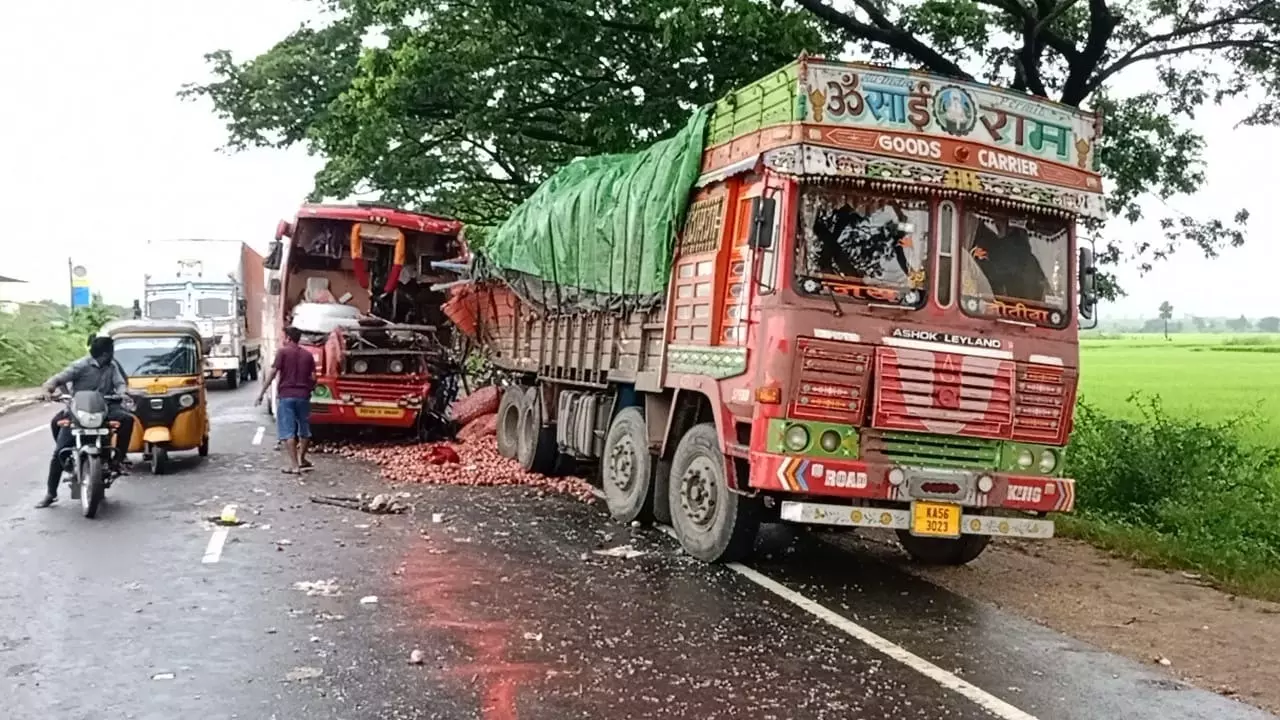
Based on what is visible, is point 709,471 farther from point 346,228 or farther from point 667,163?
point 346,228

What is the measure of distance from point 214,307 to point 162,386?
15.6 m

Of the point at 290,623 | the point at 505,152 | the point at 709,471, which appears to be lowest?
→ the point at 290,623

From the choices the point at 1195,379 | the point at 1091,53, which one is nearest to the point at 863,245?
the point at 1091,53

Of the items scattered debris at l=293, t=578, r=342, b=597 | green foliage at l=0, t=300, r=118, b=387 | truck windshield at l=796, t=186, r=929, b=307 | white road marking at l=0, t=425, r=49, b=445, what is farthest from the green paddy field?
green foliage at l=0, t=300, r=118, b=387

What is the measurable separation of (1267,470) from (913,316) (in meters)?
5.97

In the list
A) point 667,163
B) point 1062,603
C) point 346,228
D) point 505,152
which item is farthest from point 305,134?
point 1062,603

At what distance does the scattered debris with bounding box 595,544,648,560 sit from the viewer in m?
8.98

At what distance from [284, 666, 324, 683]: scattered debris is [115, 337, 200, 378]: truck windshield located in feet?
28.8

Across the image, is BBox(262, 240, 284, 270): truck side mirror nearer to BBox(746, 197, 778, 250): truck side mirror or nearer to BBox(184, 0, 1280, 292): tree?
BBox(184, 0, 1280, 292): tree

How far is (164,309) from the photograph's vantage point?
27922 millimetres

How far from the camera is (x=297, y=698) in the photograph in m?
5.34

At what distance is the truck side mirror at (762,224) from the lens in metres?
7.70

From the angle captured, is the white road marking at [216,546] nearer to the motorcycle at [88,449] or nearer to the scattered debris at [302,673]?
the motorcycle at [88,449]

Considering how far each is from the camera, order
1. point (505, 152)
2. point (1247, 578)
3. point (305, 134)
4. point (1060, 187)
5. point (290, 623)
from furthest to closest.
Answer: point (305, 134) → point (505, 152) → point (1247, 578) → point (1060, 187) → point (290, 623)
